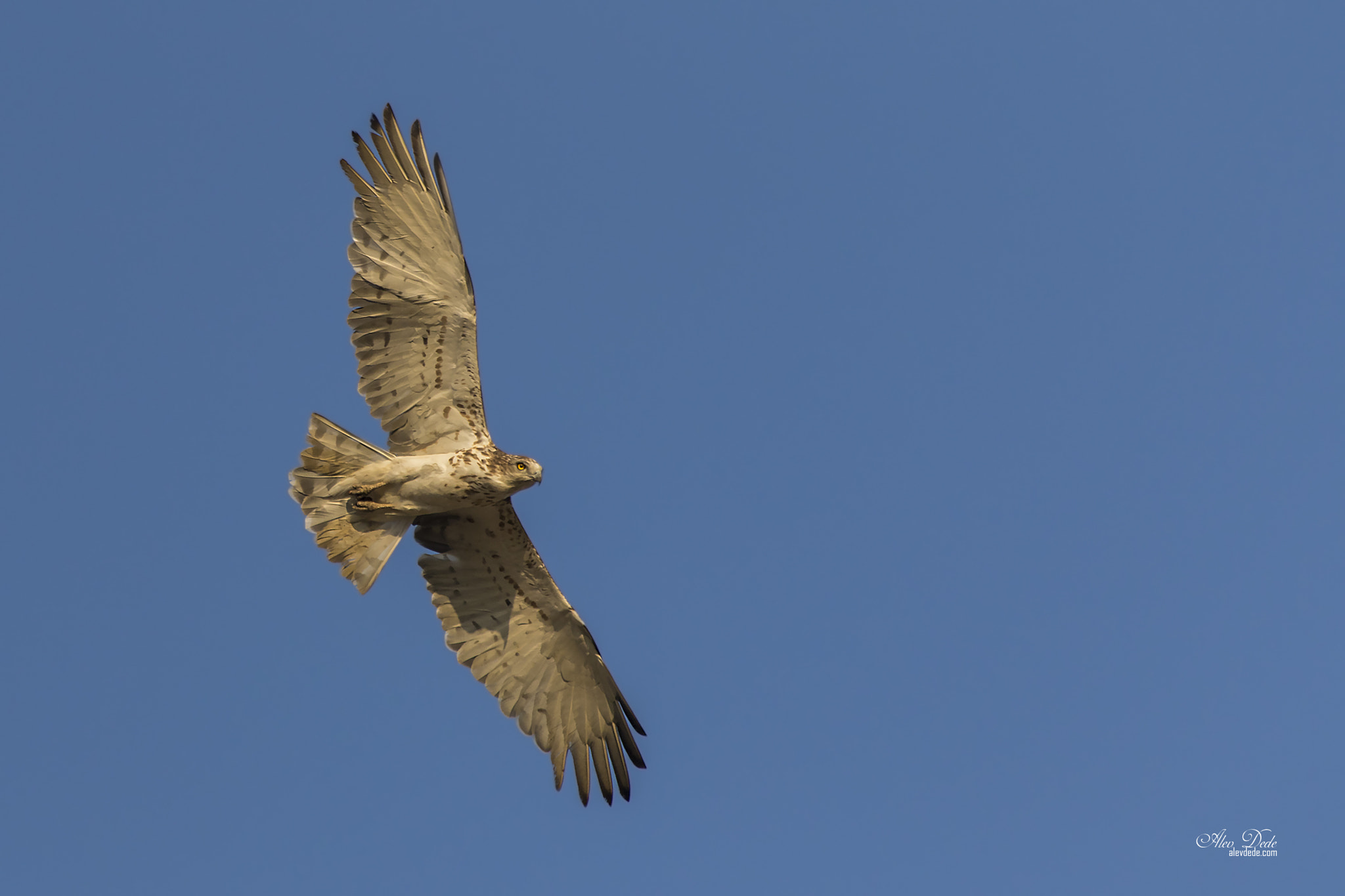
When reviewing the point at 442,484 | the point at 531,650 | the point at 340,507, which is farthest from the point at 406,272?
the point at 531,650

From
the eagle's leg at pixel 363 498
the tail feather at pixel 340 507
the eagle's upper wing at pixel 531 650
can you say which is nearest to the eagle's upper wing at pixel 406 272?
the tail feather at pixel 340 507

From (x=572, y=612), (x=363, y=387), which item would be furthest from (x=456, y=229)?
(x=572, y=612)

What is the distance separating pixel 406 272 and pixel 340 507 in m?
2.69

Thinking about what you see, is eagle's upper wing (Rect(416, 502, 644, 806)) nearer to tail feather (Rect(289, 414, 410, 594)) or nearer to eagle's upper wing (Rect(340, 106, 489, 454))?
tail feather (Rect(289, 414, 410, 594))

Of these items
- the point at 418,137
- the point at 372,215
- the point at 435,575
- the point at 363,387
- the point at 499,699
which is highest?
the point at 418,137

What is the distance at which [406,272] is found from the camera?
1383 cm

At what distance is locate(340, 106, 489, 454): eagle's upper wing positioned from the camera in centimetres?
1379

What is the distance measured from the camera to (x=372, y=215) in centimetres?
1381

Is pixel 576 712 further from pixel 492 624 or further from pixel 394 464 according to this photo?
pixel 394 464

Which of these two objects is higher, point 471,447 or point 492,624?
point 471,447

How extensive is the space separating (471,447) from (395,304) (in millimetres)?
1752

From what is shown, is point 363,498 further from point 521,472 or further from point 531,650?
point 531,650

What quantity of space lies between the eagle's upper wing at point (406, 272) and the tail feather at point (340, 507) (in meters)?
0.75

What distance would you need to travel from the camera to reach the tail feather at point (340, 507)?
1410 cm
